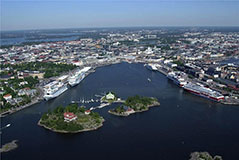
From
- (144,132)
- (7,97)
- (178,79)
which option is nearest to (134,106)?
(144,132)

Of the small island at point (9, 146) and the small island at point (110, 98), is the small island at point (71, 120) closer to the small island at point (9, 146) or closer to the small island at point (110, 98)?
the small island at point (9, 146)

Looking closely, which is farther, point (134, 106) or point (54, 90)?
point (54, 90)

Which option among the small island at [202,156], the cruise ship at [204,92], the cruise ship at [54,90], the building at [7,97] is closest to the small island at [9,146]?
the cruise ship at [54,90]

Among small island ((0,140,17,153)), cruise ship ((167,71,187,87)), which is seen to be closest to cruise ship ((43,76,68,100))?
small island ((0,140,17,153))

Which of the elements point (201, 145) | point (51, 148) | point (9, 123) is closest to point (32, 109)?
point (9, 123)

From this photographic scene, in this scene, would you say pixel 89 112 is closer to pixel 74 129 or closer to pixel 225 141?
pixel 74 129

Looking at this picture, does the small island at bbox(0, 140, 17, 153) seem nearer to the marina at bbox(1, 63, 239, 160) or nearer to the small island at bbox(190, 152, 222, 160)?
the marina at bbox(1, 63, 239, 160)

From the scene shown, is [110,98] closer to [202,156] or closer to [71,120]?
[71,120]
